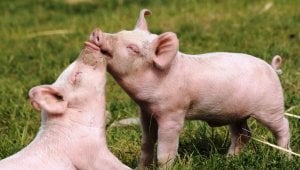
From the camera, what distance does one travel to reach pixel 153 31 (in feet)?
30.8

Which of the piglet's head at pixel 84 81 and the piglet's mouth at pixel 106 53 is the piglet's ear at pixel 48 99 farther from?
the piglet's mouth at pixel 106 53

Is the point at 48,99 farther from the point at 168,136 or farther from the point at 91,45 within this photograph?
the point at 168,136

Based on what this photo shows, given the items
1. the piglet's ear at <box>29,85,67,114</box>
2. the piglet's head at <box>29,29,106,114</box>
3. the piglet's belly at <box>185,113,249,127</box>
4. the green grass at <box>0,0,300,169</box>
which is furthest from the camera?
the green grass at <box>0,0,300,169</box>

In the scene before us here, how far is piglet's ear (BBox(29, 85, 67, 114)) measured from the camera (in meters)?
4.40

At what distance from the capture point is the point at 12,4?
12.0 meters

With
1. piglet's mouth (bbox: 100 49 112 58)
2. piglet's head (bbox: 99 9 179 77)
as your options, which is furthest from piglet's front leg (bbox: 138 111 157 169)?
piglet's mouth (bbox: 100 49 112 58)

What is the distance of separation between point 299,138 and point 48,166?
6.34ft

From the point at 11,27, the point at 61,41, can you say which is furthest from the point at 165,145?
the point at 11,27

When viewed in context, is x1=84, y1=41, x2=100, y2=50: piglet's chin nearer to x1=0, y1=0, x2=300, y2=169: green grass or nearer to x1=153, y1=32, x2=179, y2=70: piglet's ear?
x1=153, y1=32, x2=179, y2=70: piglet's ear

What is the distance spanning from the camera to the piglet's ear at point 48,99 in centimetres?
440


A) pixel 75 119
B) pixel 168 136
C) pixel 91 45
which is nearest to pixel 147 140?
pixel 168 136

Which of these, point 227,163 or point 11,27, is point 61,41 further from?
point 227,163

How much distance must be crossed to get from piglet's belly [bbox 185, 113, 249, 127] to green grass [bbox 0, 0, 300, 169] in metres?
0.21

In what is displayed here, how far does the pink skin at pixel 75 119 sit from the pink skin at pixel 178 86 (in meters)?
0.13
